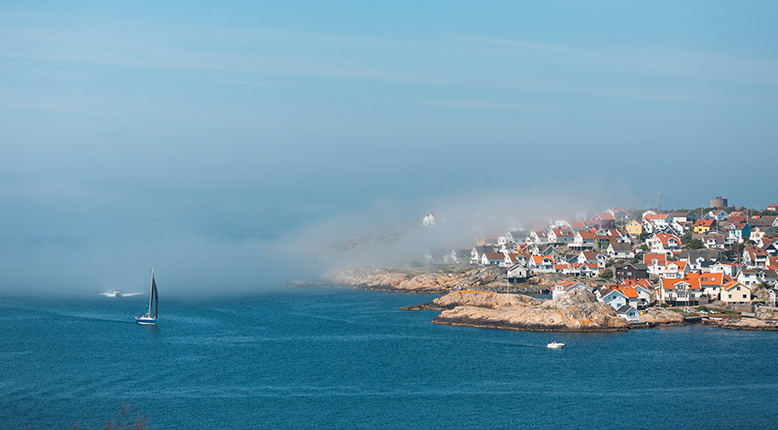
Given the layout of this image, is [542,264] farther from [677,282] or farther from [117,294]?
[117,294]

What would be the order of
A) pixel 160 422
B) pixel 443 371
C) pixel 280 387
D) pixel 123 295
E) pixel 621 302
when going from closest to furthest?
pixel 160 422, pixel 280 387, pixel 443 371, pixel 621 302, pixel 123 295

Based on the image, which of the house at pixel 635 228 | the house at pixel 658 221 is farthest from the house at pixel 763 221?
the house at pixel 635 228

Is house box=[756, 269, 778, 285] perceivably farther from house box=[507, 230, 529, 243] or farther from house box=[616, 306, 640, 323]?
house box=[507, 230, 529, 243]

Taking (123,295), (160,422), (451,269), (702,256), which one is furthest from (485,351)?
(123,295)

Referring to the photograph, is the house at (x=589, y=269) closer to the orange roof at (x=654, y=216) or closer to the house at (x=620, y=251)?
the house at (x=620, y=251)

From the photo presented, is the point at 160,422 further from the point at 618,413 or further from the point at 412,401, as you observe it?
the point at 618,413

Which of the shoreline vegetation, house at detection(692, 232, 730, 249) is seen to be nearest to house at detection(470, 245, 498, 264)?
the shoreline vegetation

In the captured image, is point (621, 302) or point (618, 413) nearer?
point (618, 413)

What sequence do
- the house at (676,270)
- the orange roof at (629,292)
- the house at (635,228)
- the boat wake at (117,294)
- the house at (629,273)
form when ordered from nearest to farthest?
the orange roof at (629,292) → the house at (676,270) → the house at (629,273) → the boat wake at (117,294) → the house at (635,228)
